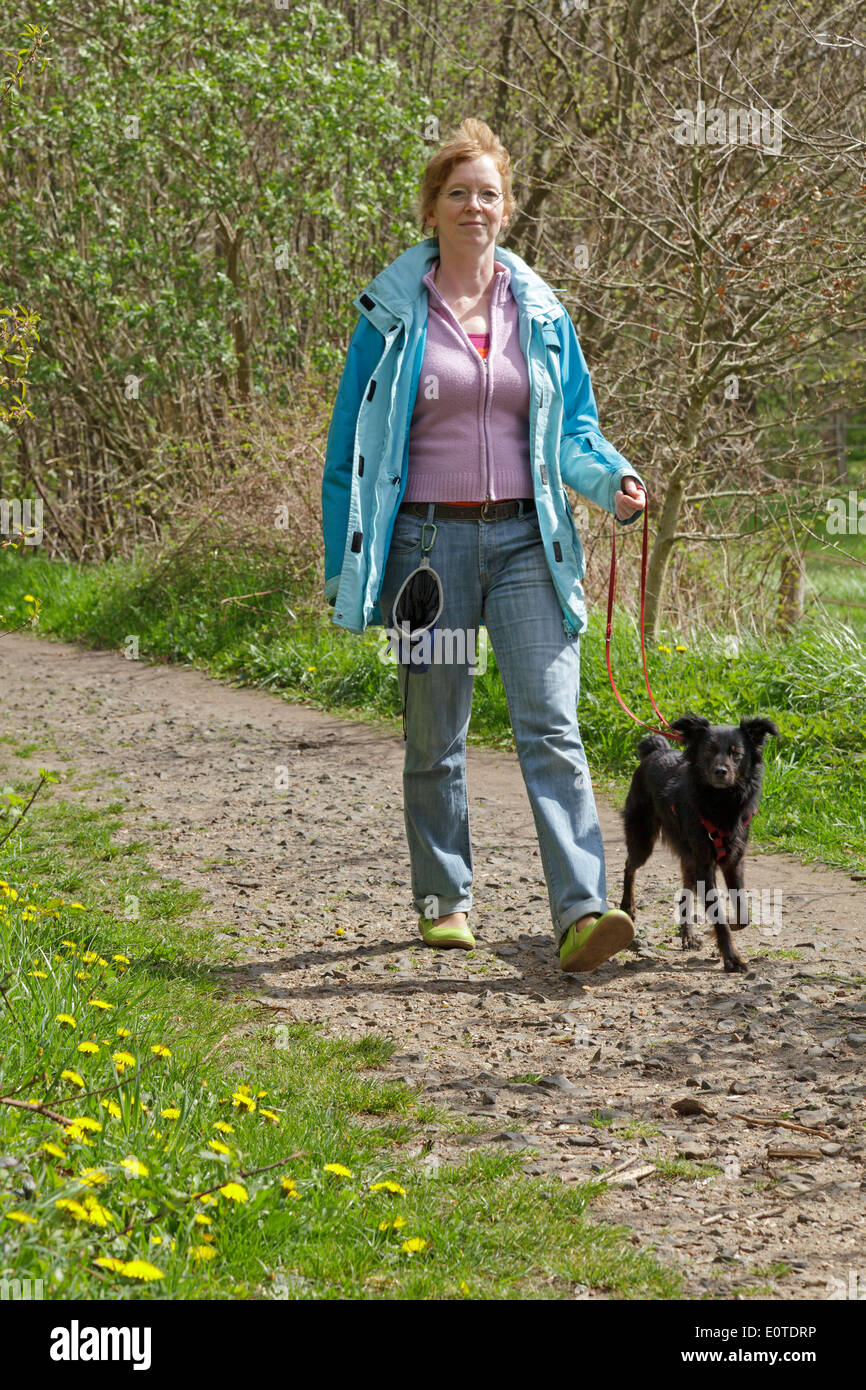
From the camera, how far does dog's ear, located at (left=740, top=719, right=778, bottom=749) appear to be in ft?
15.3

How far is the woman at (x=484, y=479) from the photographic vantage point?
4113mm

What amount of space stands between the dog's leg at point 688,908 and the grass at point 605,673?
3.80 ft

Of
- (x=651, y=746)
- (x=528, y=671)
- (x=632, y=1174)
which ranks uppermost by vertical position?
(x=528, y=671)

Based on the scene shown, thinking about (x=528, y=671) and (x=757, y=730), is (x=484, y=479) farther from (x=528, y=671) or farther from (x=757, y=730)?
(x=757, y=730)

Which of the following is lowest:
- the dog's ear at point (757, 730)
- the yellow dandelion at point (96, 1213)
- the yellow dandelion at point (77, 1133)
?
the yellow dandelion at point (96, 1213)

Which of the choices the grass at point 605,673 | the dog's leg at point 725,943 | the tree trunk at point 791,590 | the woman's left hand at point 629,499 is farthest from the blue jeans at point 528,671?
the tree trunk at point 791,590

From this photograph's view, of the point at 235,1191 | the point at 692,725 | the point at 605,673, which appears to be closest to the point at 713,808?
the point at 692,725

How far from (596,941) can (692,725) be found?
3.51 ft

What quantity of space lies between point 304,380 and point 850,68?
511 centimetres

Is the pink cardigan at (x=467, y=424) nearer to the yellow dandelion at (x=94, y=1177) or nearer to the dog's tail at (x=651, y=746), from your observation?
the dog's tail at (x=651, y=746)

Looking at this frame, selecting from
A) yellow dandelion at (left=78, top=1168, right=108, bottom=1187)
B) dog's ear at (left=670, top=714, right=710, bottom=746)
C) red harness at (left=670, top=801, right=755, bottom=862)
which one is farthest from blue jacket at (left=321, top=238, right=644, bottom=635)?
yellow dandelion at (left=78, top=1168, right=108, bottom=1187)

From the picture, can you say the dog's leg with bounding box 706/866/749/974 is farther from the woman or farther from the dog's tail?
the dog's tail

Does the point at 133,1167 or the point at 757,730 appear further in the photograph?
the point at 757,730

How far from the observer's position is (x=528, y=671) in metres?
4.17
